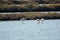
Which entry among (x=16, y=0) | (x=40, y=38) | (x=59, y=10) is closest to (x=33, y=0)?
(x=16, y=0)

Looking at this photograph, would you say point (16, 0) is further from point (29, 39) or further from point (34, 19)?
point (29, 39)

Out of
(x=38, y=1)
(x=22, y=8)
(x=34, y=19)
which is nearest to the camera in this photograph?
(x=34, y=19)

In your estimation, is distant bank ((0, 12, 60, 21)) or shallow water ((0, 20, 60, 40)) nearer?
shallow water ((0, 20, 60, 40))

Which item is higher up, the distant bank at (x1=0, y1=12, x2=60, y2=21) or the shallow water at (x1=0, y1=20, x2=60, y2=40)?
the shallow water at (x1=0, y1=20, x2=60, y2=40)

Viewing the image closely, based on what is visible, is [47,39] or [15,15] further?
[15,15]

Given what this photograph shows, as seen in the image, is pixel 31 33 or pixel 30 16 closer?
pixel 31 33

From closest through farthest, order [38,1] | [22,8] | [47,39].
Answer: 1. [47,39]
2. [22,8]
3. [38,1]

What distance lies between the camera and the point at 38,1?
58.2ft

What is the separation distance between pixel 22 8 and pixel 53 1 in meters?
3.89

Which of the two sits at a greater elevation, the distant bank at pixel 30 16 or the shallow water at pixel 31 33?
the shallow water at pixel 31 33

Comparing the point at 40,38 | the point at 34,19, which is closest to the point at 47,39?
the point at 40,38

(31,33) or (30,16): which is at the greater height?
(31,33)

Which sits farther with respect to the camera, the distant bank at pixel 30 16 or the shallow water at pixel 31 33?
the distant bank at pixel 30 16

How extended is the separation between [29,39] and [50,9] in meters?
8.73
